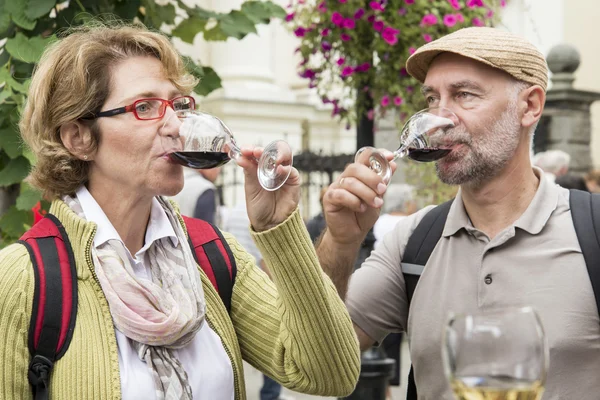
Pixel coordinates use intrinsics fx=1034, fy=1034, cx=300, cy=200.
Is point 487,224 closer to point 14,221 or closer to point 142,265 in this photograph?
point 142,265

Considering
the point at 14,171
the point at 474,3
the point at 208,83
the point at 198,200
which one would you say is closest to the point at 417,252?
the point at 208,83

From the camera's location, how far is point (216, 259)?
9.84ft

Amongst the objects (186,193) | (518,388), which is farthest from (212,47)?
(518,388)

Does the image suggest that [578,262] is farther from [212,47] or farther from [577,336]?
[212,47]

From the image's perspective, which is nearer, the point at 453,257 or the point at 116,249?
the point at 116,249

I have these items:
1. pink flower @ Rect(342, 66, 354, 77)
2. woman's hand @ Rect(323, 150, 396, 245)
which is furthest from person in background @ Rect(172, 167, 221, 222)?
woman's hand @ Rect(323, 150, 396, 245)

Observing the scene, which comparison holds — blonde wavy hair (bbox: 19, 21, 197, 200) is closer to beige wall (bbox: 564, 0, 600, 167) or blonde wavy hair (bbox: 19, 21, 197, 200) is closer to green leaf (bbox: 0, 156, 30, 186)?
green leaf (bbox: 0, 156, 30, 186)

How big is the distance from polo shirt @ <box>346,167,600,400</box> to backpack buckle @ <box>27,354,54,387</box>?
102cm

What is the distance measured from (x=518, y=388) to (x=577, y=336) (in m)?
1.31

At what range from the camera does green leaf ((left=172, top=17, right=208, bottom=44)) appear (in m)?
4.34

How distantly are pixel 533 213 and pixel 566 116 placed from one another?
39.4 feet

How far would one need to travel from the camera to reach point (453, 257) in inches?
118

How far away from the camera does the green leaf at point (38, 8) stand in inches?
150

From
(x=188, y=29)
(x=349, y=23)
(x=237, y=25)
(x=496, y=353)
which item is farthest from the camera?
(x=349, y=23)
